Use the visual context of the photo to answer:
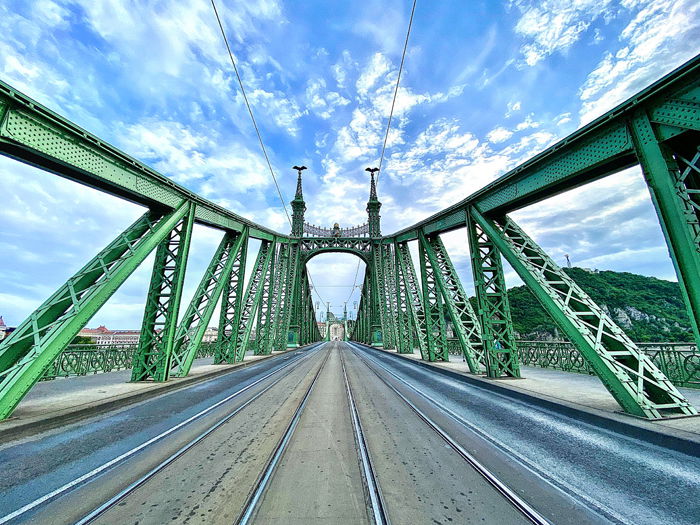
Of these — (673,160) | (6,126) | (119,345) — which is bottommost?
(119,345)

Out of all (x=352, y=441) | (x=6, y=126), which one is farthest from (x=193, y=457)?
(x=6, y=126)

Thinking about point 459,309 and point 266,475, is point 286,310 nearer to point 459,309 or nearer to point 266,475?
point 459,309

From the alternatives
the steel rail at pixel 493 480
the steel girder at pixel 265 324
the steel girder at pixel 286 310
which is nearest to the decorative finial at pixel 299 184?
the steel girder at pixel 286 310

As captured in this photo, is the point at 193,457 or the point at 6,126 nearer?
the point at 193,457

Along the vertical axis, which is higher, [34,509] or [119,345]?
[119,345]

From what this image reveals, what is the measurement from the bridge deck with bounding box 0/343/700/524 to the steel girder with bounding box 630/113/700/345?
105 inches

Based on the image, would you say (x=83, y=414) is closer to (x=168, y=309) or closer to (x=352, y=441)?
(x=168, y=309)

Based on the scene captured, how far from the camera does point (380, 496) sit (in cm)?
306

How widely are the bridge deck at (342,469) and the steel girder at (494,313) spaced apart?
3.40m

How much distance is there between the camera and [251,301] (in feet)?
59.3

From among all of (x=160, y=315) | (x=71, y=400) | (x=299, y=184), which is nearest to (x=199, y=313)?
(x=160, y=315)

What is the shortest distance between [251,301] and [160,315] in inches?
318

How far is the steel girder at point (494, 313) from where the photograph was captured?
385 inches

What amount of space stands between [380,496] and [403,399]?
16.3 ft
